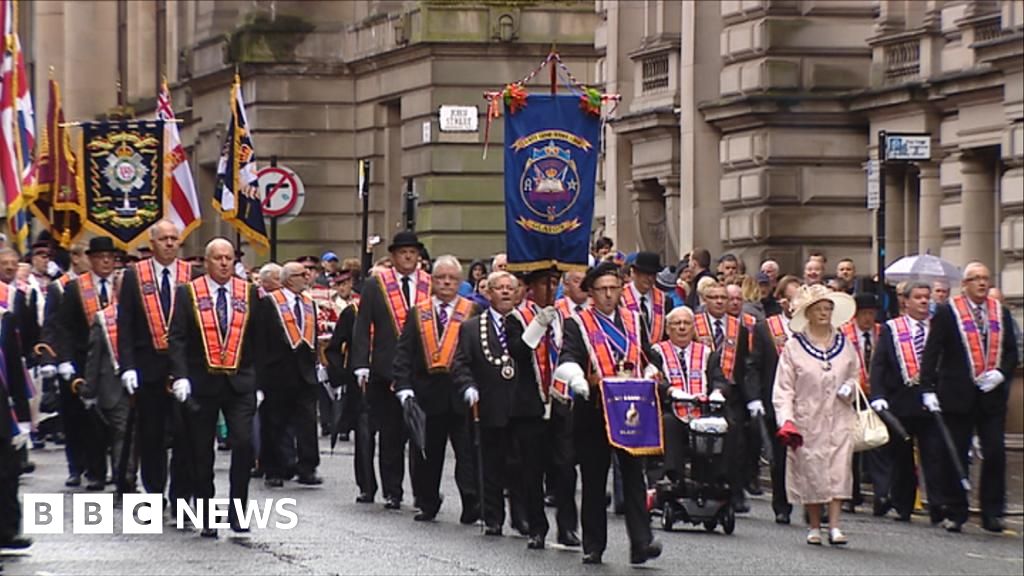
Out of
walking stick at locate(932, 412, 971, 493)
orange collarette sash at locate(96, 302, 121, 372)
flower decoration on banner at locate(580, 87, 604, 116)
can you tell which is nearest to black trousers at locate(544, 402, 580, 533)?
flower decoration on banner at locate(580, 87, 604, 116)

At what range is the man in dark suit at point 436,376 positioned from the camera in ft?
66.9

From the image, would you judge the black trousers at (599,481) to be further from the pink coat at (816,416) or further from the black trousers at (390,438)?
the black trousers at (390,438)

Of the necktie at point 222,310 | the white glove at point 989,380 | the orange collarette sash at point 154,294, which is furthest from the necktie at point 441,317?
the white glove at point 989,380

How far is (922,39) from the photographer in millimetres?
32125

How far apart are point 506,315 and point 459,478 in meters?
1.82

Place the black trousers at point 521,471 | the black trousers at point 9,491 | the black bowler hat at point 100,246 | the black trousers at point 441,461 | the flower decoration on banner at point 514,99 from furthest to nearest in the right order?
the black bowler hat at point 100,246 → the flower decoration on banner at point 514,99 → the black trousers at point 441,461 → the black trousers at point 521,471 → the black trousers at point 9,491

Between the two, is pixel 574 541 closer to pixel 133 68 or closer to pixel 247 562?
pixel 247 562

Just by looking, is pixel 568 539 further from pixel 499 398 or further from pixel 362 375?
pixel 362 375

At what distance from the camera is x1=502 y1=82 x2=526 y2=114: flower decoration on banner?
20531 mm

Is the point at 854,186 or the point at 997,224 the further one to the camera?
the point at 854,186

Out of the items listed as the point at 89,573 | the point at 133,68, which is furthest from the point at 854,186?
the point at 133,68

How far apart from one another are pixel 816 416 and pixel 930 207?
12.6 m

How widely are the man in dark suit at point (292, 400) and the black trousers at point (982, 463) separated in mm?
5342

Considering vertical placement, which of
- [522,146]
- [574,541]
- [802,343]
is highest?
[522,146]
